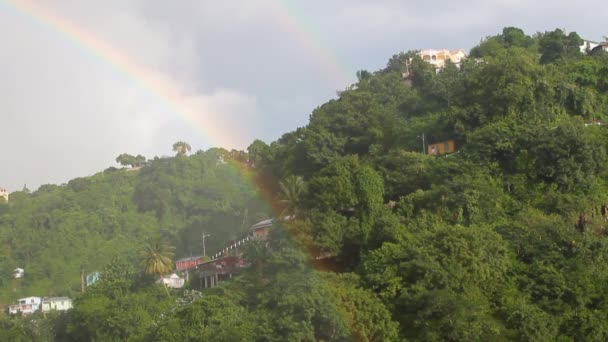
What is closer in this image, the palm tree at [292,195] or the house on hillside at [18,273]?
the palm tree at [292,195]

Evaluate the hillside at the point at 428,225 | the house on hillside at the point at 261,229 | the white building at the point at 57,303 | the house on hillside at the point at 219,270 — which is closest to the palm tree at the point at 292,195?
the hillside at the point at 428,225

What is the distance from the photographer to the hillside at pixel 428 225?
1013 inches

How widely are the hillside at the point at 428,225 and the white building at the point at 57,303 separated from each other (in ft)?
41.6

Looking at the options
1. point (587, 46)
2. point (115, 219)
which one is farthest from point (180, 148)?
point (587, 46)

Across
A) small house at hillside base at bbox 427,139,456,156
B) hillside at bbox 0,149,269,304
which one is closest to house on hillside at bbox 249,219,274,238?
hillside at bbox 0,149,269,304

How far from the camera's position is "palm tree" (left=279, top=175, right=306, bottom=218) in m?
34.9

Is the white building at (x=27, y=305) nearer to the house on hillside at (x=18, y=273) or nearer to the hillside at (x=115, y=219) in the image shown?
the hillside at (x=115, y=219)

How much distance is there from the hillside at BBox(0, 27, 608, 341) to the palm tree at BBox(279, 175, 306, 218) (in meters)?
0.10

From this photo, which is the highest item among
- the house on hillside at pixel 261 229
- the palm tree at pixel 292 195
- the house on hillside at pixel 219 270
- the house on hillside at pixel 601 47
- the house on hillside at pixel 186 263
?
the house on hillside at pixel 601 47

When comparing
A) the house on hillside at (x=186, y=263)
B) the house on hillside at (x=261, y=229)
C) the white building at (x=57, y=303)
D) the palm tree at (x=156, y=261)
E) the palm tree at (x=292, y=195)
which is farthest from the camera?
the white building at (x=57, y=303)

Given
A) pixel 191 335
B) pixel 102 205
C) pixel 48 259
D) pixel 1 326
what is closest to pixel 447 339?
pixel 191 335

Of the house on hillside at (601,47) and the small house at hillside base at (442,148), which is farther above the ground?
the house on hillside at (601,47)

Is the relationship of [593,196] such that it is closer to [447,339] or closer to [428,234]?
[428,234]

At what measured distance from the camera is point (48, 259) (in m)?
66.8
